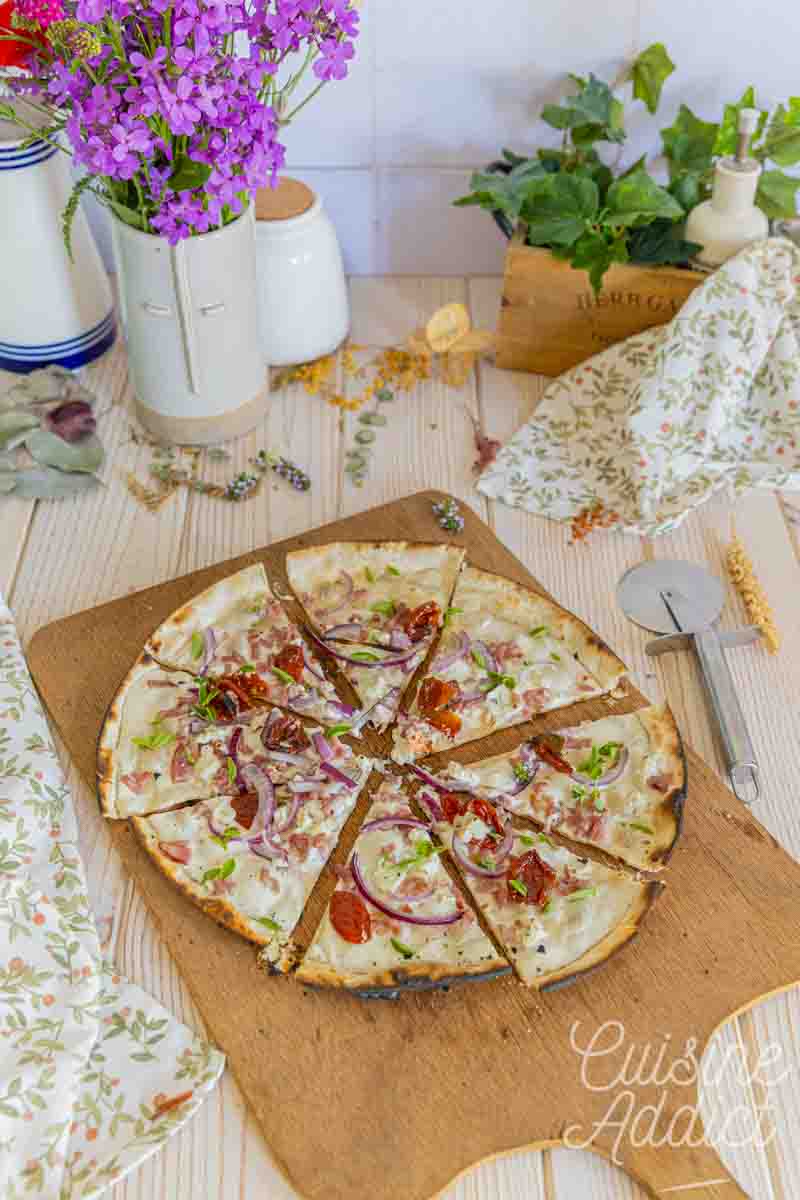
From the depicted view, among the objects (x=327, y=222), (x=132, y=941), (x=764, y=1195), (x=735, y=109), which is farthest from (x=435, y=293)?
(x=764, y=1195)

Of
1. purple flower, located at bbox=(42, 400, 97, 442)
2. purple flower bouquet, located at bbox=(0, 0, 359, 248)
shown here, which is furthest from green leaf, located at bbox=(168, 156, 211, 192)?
purple flower, located at bbox=(42, 400, 97, 442)

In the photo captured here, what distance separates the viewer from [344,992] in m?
1.57

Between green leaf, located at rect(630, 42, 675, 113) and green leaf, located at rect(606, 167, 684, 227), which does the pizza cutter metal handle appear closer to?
green leaf, located at rect(606, 167, 684, 227)

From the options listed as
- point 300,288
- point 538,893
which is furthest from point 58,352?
point 538,893

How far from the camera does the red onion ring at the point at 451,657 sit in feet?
6.57

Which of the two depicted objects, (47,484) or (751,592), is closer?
(751,592)

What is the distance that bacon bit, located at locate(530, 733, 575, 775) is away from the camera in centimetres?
185

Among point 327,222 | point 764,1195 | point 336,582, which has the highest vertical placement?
point 327,222

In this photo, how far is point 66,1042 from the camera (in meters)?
1.52

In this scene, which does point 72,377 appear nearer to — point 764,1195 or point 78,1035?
point 78,1035

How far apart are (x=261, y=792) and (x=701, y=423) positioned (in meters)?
1.18

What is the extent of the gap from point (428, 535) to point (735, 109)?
1114mm

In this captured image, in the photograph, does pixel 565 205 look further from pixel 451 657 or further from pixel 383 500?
pixel 451 657

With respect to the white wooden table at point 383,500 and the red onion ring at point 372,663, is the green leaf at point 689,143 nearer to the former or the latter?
the white wooden table at point 383,500
